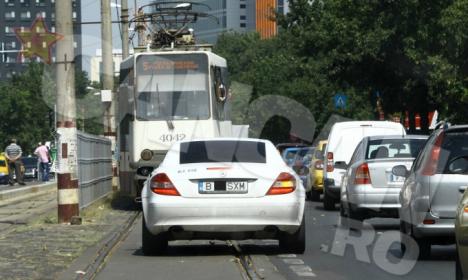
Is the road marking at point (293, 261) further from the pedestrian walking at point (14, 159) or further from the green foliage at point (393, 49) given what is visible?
the pedestrian walking at point (14, 159)

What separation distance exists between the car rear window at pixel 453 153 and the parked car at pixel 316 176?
1573cm

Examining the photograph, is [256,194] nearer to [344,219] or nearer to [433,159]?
[433,159]

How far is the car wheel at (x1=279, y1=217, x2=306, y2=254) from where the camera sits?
44.3 feet

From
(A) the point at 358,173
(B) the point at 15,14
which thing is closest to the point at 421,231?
(A) the point at 358,173

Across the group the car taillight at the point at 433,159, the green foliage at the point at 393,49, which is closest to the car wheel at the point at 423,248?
the car taillight at the point at 433,159

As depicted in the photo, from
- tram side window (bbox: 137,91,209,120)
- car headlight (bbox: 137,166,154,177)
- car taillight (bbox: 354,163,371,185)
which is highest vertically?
tram side window (bbox: 137,91,209,120)

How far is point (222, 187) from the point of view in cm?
1305

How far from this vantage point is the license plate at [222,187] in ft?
42.8

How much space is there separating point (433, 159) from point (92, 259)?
13.4ft

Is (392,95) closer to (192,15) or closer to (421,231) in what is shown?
(192,15)

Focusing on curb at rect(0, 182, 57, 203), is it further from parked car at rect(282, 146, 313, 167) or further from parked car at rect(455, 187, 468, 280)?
parked car at rect(455, 187, 468, 280)

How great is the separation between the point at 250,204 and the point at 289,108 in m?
37.4

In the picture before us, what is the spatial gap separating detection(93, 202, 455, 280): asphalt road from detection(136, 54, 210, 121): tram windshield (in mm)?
8011

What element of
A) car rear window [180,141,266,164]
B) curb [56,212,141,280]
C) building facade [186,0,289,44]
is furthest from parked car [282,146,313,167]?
car rear window [180,141,266,164]
